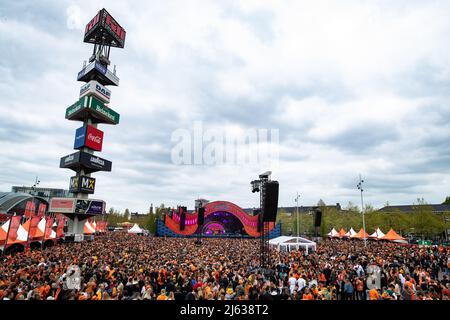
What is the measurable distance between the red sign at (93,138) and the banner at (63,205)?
31.5 ft

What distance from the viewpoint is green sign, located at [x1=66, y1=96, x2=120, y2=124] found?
45969mm

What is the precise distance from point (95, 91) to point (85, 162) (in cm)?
1348

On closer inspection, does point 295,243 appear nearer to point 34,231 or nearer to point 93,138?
point 34,231

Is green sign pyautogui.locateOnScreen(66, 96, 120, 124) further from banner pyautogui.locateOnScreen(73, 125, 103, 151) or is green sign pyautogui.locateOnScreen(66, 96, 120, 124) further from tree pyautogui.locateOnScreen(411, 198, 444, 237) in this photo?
tree pyautogui.locateOnScreen(411, 198, 444, 237)

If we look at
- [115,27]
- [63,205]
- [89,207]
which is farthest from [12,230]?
[115,27]

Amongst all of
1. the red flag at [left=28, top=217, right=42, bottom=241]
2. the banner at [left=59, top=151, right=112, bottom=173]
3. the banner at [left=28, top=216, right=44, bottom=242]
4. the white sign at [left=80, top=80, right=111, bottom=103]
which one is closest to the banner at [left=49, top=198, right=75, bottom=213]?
the banner at [left=59, top=151, right=112, bottom=173]

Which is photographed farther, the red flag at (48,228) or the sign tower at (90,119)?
the sign tower at (90,119)

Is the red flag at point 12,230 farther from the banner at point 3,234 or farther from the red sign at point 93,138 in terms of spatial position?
the red sign at point 93,138

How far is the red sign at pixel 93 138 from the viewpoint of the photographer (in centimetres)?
4495

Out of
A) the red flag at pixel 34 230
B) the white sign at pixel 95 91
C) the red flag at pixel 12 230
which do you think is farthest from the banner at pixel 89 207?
the red flag at pixel 12 230

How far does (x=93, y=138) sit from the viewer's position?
46000mm

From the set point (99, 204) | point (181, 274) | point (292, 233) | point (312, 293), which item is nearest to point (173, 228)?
point (99, 204)
